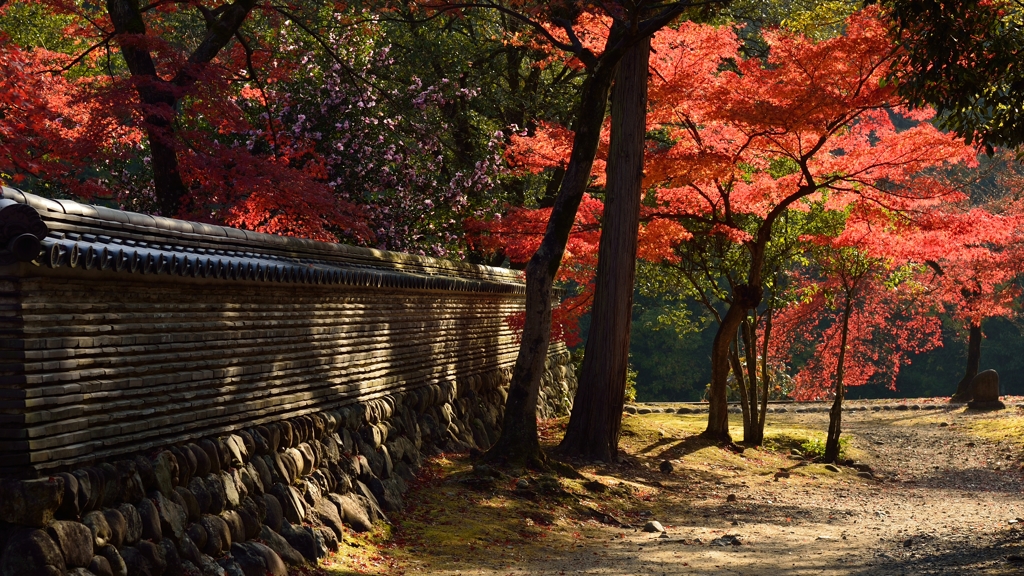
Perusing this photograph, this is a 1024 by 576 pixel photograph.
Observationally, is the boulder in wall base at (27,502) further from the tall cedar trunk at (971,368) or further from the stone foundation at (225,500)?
the tall cedar trunk at (971,368)

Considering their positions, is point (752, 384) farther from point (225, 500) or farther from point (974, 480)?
point (225, 500)

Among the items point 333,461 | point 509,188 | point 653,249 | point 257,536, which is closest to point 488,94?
point 509,188

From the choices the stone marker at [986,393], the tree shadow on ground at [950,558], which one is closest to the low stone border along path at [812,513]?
the tree shadow on ground at [950,558]

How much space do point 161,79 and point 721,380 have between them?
9496 millimetres

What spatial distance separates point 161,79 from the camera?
10.8m

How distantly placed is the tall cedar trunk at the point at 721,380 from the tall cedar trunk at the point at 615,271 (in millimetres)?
3368

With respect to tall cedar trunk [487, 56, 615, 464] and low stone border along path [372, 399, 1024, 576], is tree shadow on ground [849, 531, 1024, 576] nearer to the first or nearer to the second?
low stone border along path [372, 399, 1024, 576]

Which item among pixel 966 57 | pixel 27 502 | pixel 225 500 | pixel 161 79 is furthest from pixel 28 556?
pixel 161 79

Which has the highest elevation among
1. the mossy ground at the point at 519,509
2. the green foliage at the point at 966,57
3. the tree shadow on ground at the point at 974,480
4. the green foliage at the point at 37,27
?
the green foliage at the point at 37,27

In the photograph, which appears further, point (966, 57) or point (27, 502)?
point (966, 57)

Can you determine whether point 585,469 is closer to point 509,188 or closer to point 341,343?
point 341,343

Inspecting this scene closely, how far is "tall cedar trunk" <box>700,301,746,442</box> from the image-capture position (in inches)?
597

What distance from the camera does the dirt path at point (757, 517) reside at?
7578 mm

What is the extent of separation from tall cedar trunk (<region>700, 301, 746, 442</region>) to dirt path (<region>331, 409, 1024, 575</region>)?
1.58ft
